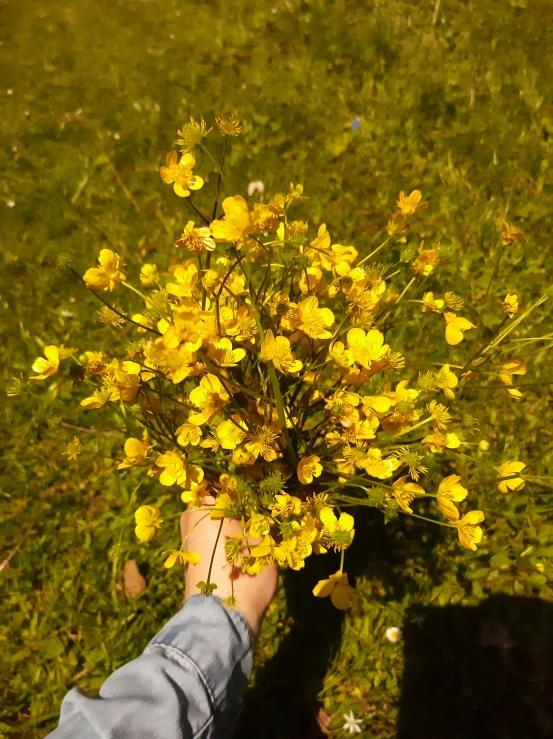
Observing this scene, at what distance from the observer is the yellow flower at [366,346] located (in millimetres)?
934

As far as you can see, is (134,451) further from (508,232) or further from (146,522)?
(508,232)

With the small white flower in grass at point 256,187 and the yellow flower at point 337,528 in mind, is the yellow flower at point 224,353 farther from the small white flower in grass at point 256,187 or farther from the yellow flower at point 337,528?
the small white flower in grass at point 256,187

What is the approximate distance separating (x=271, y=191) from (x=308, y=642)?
1.96 m

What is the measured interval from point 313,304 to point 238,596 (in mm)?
737

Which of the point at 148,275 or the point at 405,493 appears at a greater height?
the point at 148,275

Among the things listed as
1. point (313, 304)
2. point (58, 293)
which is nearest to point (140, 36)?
point (58, 293)

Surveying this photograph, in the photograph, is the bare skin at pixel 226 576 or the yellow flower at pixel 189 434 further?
the bare skin at pixel 226 576

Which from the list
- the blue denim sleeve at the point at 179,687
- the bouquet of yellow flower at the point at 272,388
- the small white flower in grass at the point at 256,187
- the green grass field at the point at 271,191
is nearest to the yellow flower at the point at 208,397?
the bouquet of yellow flower at the point at 272,388

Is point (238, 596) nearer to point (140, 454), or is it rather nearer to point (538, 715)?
point (140, 454)

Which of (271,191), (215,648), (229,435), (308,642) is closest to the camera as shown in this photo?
(229,435)

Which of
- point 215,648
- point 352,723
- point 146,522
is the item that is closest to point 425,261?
point 146,522

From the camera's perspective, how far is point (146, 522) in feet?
3.36

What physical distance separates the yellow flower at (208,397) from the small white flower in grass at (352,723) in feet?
3.55

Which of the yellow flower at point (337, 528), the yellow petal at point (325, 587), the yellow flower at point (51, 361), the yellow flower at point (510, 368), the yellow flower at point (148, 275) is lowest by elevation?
the yellow petal at point (325, 587)
